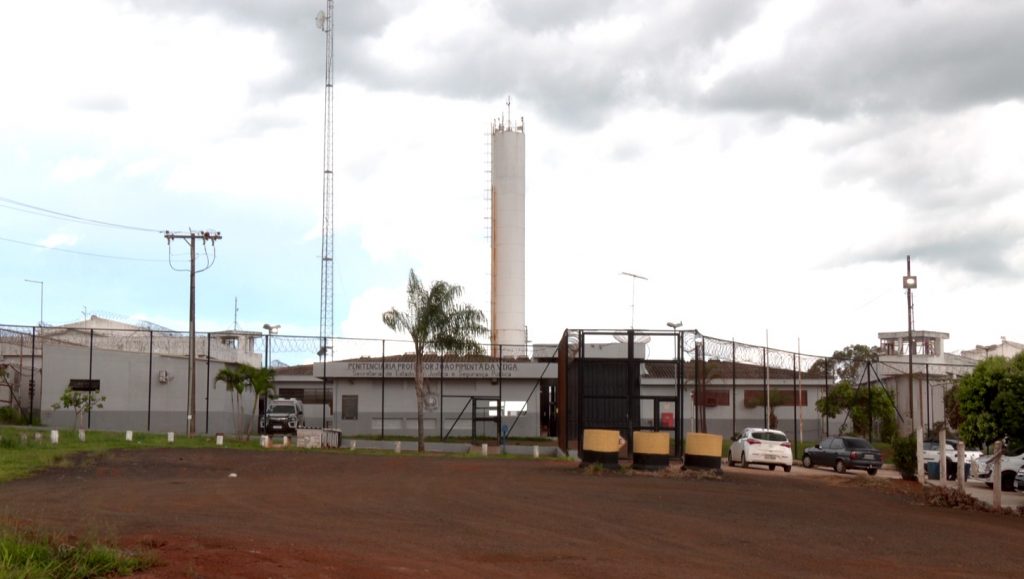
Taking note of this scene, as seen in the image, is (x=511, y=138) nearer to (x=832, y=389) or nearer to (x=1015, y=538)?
(x=832, y=389)

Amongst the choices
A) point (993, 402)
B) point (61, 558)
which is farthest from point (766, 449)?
point (61, 558)

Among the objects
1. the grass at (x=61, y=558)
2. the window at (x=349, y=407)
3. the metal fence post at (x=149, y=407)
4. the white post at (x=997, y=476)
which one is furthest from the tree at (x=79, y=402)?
the grass at (x=61, y=558)

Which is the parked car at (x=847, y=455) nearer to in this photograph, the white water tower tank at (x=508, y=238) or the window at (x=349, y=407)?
the window at (x=349, y=407)

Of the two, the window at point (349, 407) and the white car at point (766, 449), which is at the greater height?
the window at point (349, 407)

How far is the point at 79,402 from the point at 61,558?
129 ft

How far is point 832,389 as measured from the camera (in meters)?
53.5

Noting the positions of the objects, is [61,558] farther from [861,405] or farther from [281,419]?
[861,405]

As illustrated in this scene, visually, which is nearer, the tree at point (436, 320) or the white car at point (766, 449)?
the white car at point (766, 449)

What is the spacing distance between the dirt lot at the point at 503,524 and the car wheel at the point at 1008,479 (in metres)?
4.51

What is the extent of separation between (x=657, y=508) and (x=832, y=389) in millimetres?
37760

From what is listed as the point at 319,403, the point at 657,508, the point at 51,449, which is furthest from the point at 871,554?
the point at 319,403

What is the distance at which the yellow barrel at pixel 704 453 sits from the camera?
27344mm

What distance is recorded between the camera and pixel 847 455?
1400 inches

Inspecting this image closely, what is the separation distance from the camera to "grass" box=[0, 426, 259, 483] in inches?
1008
